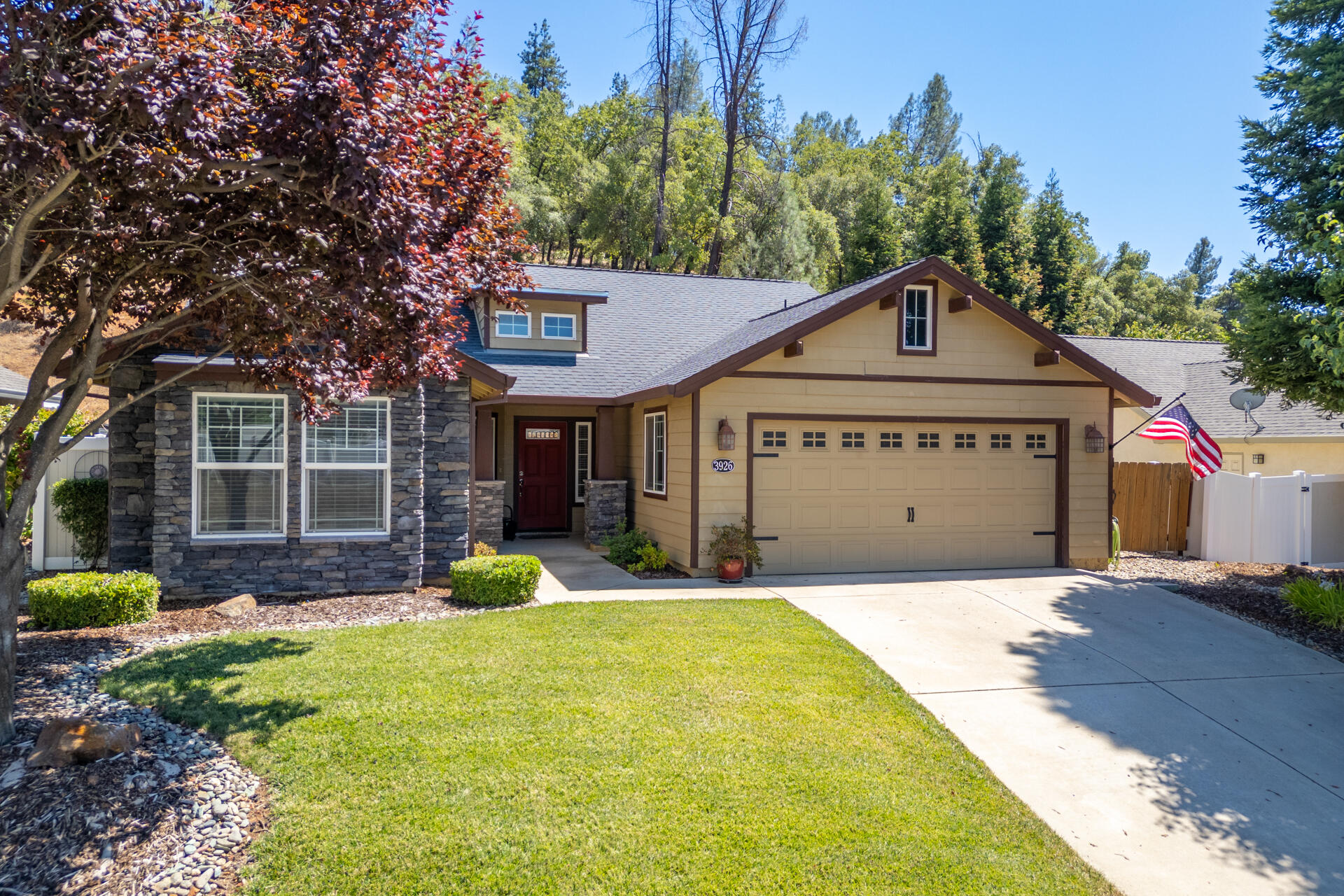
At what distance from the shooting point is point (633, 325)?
620 inches

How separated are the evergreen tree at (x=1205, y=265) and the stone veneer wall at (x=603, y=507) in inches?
2690

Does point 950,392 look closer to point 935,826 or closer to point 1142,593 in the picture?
point 1142,593

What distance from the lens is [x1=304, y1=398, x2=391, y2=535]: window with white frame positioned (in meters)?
9.02

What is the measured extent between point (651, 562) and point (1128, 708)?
242 inches

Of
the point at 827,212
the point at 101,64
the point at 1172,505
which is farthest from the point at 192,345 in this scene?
the point at 827,212

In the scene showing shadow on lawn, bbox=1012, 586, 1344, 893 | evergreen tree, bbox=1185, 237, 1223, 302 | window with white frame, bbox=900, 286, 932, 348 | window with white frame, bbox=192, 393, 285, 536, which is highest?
evergreen tree, bbox=1185, 237, 1223, 302

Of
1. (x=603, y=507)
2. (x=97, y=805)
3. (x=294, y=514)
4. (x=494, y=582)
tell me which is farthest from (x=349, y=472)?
(x=97, y=805)

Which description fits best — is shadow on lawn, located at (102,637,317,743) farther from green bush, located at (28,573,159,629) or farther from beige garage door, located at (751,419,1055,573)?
beige garage door, located at (751,419,1055,573)

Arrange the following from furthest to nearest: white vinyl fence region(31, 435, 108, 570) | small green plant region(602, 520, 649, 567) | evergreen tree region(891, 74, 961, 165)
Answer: evergreen tree region(891, 74, 961, 165) < small green plant region(602, 520, 649, 567) < white vinyl fence region(31, 435, 108, 570)

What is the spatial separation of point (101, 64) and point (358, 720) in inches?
154

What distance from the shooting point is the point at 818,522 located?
35.8ft

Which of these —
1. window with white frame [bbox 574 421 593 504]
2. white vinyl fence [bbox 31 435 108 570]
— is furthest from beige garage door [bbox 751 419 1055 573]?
white vinyl fence [bbox 31 435 108 570]

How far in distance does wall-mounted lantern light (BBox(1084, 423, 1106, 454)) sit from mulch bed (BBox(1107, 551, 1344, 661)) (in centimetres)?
181

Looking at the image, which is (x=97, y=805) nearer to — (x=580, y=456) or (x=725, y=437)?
(x=725, y=437)
